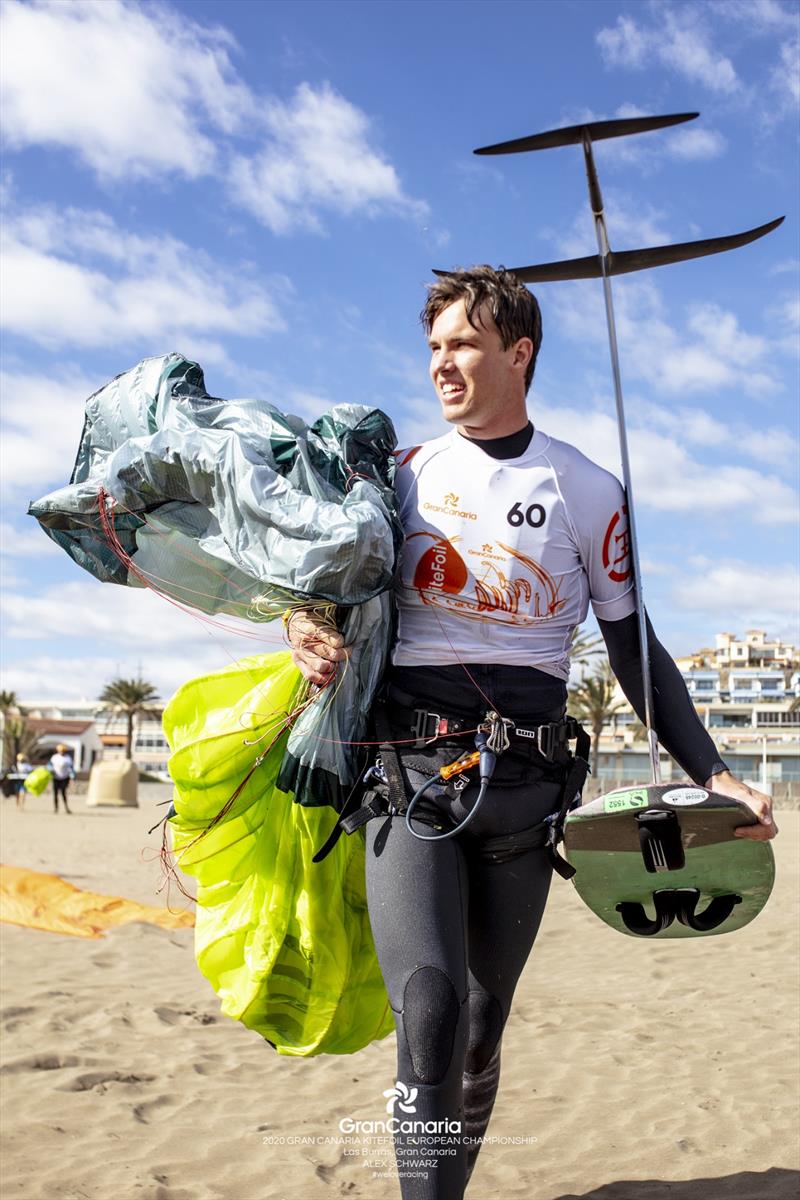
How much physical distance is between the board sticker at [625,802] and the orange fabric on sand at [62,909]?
7207 mm

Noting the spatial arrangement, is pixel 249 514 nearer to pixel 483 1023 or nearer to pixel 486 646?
pixel 486 646

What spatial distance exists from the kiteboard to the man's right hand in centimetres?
69

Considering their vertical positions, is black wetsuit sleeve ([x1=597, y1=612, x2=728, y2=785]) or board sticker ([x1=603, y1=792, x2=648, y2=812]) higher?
black wetsuit sleeve ([x1=597, y1=612, x2=728, y2=785])

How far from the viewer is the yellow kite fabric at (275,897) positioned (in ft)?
10.6

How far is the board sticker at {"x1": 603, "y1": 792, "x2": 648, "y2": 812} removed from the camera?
2.64 meters

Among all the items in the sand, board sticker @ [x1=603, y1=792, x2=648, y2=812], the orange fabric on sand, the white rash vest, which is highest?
the white rash vest

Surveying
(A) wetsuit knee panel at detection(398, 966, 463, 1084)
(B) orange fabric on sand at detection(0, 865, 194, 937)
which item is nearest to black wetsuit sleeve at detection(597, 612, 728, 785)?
(A) wetsuit knee panel at detection(398, 966, 463, 1084)

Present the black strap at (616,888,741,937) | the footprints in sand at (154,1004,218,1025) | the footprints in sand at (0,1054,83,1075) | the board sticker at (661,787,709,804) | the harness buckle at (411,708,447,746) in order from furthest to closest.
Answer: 1. the footprints in sand at (154,1004,218,1025)
2. the footprints in sand at (0,1054,83,1075)
3. the black strap at (616,888,741,937)
4. the harness buckle at (411,708,447,746)
5. the board sticker at (661,787,709,804)

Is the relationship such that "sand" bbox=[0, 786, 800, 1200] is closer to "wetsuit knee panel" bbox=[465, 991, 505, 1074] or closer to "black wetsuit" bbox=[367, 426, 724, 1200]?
"wetsuit knee panel" bbox=[465, 991, 505, 1074]

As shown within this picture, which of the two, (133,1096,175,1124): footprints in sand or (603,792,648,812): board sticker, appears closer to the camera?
(603,792,648,812): board sticker

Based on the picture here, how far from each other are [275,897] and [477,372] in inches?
64.6

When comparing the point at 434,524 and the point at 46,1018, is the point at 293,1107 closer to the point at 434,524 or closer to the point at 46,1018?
the point at 46,1018

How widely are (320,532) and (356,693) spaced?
424 millimetres

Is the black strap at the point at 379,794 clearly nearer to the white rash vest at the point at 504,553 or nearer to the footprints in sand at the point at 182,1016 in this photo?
the white rash vest at the point at 504,553
